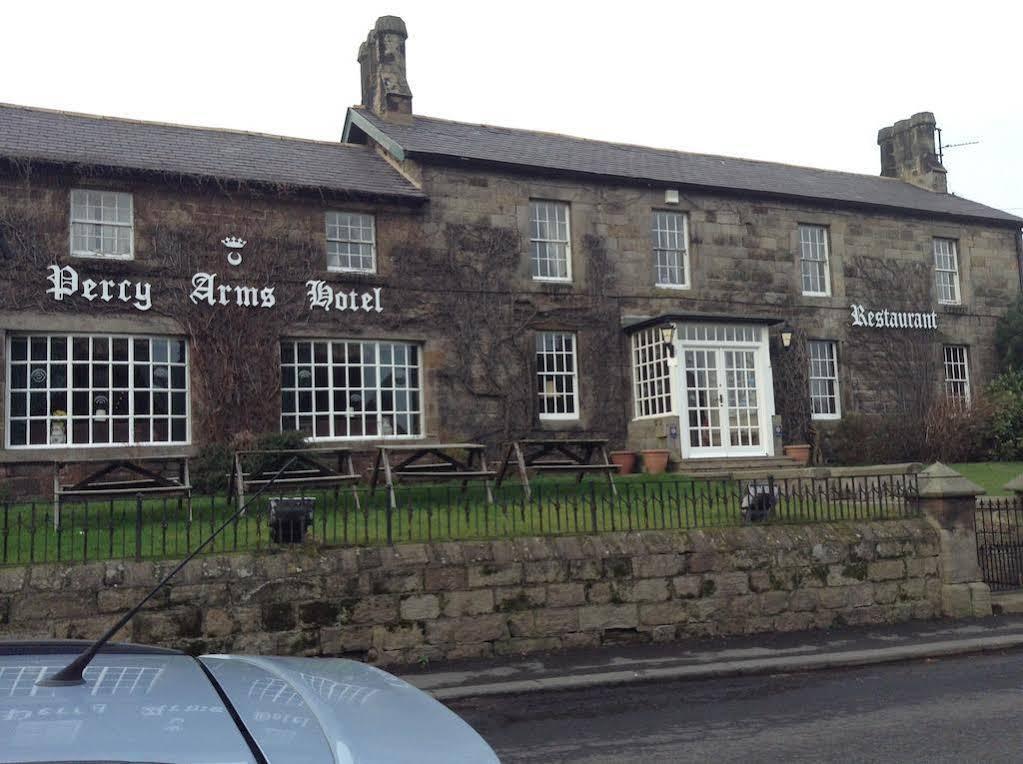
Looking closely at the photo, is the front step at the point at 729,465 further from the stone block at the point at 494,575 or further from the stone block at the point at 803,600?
the stone block at the point at 494,575

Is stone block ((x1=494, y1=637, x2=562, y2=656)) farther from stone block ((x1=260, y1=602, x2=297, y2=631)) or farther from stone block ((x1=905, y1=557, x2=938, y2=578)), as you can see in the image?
stone block ((x1=905, y1=557, x2=938, y2=578))

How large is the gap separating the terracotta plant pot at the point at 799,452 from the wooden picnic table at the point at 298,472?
9.11m

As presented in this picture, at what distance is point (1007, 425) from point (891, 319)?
3.46m

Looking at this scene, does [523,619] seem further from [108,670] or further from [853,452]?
[853,452]

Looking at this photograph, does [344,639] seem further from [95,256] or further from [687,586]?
[95,256]

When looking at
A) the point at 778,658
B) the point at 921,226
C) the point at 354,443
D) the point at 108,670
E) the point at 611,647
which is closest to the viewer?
the point at 108,670

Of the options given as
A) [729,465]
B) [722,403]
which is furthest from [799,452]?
[729,465]

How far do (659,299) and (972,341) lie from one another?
29.7 feet

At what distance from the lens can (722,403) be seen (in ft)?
61.6

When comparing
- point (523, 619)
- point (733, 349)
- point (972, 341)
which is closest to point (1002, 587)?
point (523, 619)

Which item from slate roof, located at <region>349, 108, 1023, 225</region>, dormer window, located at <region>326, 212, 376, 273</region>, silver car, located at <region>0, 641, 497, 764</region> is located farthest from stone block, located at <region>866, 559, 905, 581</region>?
slate roof, located at <region>349, 108, 1023, 225</region>

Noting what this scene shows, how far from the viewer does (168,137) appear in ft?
57.8

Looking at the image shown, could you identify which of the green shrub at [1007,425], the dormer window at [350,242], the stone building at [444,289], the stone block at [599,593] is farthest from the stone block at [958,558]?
the green shrub at [1007,425]

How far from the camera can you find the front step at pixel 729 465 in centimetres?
1733
